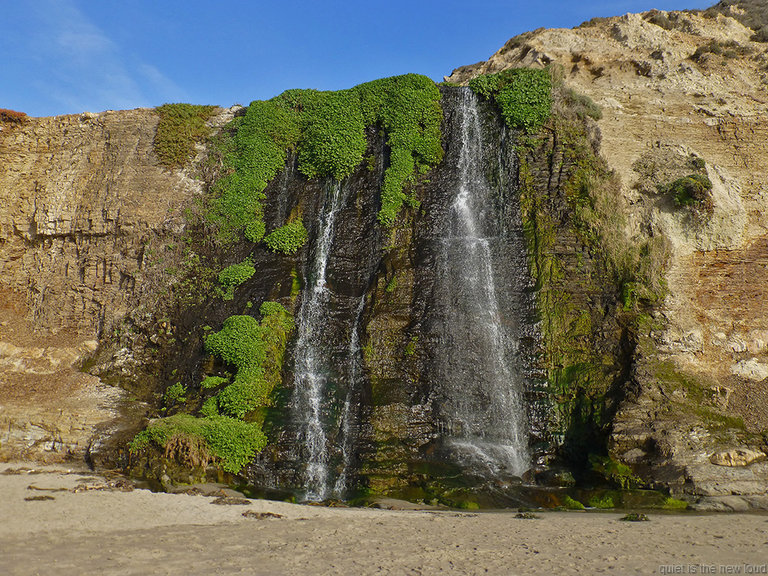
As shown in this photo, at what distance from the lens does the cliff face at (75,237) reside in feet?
53.9

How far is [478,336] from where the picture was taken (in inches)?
553

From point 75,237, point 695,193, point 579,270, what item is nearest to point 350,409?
point 579,270

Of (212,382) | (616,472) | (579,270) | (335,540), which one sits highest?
(579,270)

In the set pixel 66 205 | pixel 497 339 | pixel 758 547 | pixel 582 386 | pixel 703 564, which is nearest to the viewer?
pixel 703 564

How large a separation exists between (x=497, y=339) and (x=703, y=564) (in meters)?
8.36

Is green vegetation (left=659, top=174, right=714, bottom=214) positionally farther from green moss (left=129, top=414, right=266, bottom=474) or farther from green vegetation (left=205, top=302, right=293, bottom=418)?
green moss (left=129, top=414, right=266, bottom=474)

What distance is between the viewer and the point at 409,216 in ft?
55.0

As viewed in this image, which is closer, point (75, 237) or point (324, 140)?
point (324, 140)

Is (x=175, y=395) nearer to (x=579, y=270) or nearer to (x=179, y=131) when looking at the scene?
(x=179, y=131)

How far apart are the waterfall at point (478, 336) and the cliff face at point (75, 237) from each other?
8920mm

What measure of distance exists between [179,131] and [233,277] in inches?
271

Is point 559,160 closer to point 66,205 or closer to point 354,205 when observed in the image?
point 354,205

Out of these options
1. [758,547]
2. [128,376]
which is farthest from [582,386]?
[128,376]

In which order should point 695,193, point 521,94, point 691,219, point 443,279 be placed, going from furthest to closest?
point 521,94 → point 691,219 → point 695,193 → point 443,279
